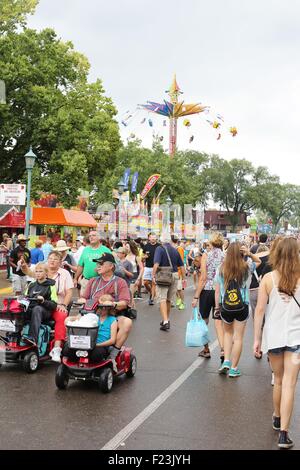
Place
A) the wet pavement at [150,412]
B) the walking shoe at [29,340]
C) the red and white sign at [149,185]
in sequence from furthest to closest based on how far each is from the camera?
the red and white sign at [149,185]
the walking shoe at [29,340]
the wet pavement at [150,412]

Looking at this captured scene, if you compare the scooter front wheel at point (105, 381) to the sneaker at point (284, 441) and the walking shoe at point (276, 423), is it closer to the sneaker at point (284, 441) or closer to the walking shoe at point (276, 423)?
the walking shoe at point (276, 423)

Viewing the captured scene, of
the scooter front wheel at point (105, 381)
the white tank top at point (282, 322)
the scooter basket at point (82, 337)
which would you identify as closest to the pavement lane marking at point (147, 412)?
the scooter front wheel at point (105, 381)

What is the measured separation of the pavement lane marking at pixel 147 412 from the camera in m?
4.83

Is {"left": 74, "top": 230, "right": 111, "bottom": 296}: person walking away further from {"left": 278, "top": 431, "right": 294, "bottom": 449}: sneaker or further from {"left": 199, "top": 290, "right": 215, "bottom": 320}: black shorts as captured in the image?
{"left": 278, "top": 431, "right": 294, "bottom": 449}: sneaker

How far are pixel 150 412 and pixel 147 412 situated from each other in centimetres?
3

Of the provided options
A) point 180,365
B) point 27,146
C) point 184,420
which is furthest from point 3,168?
point 184,420

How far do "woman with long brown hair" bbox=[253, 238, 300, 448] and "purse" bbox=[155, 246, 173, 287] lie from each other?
6699 millimetres

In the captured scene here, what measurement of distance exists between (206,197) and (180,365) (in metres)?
91.7

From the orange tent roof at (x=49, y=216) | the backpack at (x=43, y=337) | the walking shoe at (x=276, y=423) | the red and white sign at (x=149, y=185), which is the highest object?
Result: the red and white sign at (x=149, y=185)

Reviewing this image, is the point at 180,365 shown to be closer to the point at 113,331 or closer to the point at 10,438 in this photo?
the point at 113,331

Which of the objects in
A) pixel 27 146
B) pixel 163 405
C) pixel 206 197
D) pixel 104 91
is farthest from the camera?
pixel 206 197

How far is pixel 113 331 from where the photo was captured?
680 centimetres

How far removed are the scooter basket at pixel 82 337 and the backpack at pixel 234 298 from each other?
5.78 feet

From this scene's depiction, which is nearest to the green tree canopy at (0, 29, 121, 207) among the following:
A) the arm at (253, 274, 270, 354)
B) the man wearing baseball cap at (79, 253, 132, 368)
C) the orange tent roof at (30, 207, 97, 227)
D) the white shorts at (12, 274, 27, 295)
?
the orange tent roof at (30, 207, 97, 227)
